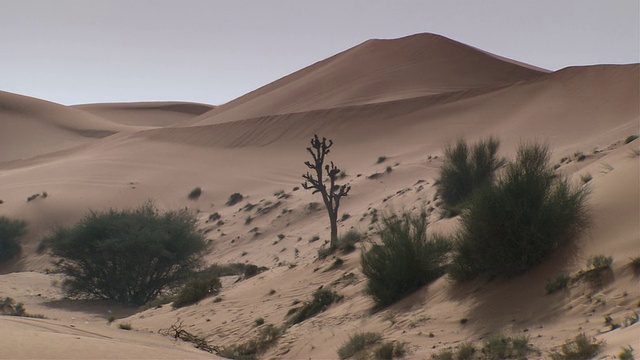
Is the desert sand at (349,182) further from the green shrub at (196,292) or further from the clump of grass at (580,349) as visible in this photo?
the green shrub at (196,292)

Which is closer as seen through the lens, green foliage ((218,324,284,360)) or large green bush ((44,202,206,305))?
green foliage ((218,324,284,360))

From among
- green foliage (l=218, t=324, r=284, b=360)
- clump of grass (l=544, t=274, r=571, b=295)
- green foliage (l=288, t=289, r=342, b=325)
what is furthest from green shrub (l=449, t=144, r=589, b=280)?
green foliage (l=218, t=324, r=284, b=360)

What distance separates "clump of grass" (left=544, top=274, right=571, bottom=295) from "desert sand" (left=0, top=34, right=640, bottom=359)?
17 centimetres

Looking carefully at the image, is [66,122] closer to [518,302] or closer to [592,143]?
[592,143]

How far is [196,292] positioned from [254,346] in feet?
22.4

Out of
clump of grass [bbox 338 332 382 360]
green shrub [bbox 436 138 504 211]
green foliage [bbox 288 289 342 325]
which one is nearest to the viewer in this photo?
clump of grass [bbox 338 332 382 360]

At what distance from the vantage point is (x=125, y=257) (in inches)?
1075

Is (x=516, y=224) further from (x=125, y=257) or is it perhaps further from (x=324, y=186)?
(x=125, y=257)

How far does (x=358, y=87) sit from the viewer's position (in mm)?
66250

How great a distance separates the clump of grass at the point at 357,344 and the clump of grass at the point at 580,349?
3.04 m

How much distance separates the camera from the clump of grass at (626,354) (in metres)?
7.36

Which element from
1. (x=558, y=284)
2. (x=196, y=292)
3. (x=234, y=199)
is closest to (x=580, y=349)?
(x=558, y=284)

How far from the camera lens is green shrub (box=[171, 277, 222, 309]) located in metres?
20.1

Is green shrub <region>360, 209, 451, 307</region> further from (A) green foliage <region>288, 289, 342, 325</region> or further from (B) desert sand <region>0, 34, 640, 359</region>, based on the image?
(A) green foliage <region>288, 289, 342, 325</region>
